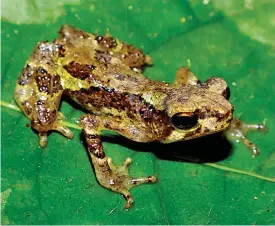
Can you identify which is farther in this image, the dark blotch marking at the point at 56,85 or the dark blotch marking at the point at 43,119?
the dark blotch marking at the point at 56,85

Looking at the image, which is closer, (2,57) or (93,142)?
(93,142)

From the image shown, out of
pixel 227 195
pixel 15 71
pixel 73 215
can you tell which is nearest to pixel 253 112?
pixel 227 195

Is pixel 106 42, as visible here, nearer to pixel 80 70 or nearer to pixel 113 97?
pixel 80 70

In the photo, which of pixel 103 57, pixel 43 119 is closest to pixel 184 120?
pixel 103 57

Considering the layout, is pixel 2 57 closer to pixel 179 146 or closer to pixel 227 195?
pixel 179 146

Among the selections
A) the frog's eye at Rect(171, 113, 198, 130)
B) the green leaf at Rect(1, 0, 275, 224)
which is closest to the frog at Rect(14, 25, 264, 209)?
the frog's eye at Rect(171, 113, 198, 130)

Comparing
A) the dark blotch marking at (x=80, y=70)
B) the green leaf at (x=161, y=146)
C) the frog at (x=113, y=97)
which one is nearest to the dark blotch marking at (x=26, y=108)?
the frog at (x=113, y=97)

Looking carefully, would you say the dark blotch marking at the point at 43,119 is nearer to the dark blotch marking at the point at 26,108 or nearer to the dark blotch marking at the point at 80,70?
the dark blotch marking at the point at 26,108
